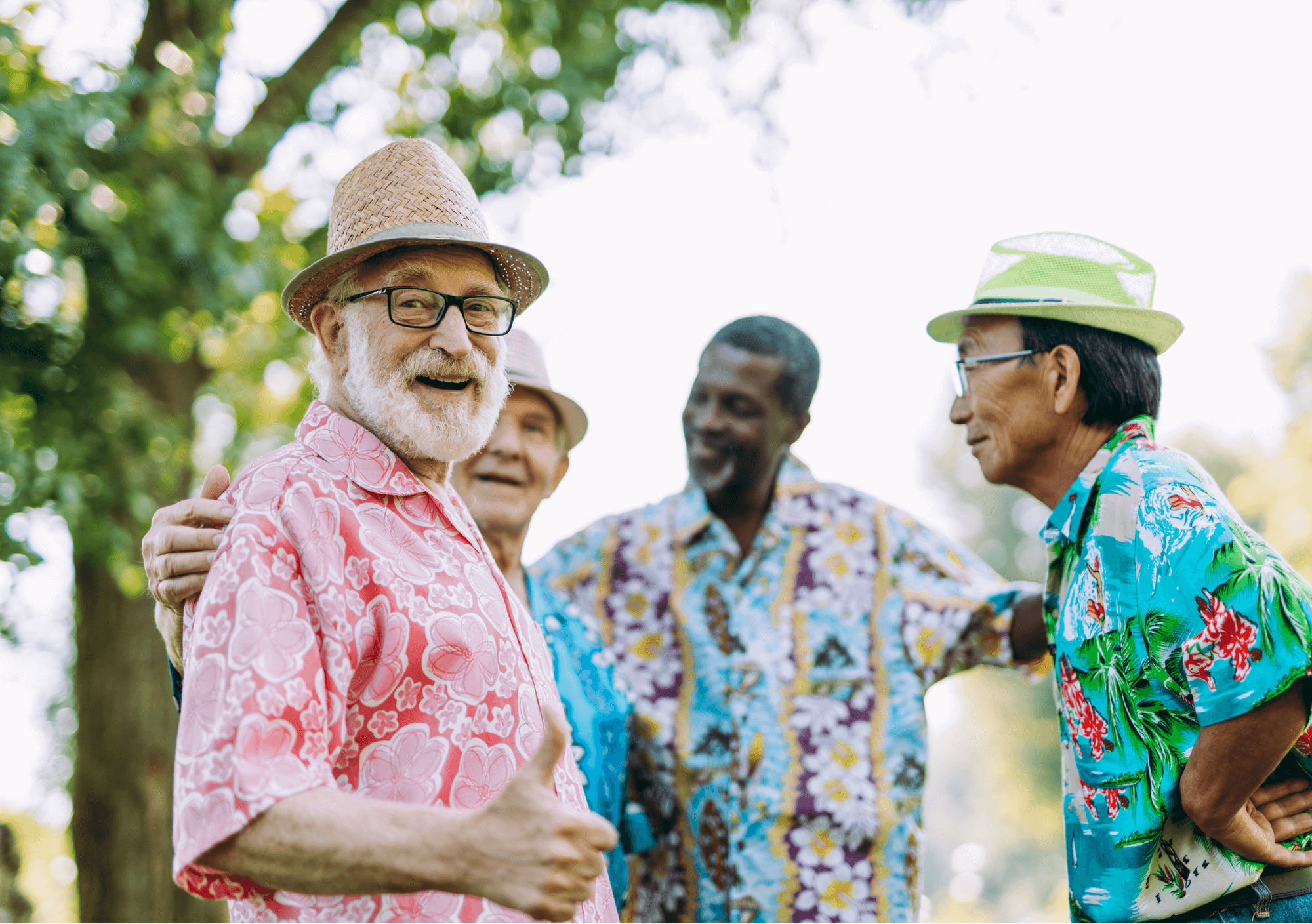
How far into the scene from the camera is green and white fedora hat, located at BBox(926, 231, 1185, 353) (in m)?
2.62

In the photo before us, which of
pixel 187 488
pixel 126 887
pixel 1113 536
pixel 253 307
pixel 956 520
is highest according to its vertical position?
pixel 956 520

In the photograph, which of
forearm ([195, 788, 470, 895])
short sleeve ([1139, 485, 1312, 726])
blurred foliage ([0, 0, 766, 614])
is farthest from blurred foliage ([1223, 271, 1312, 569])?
forearm ([195, 788, 470, 895])

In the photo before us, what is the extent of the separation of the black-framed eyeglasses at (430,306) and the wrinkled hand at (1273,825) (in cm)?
187

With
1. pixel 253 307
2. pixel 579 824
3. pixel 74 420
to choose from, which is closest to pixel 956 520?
pixel 253 307

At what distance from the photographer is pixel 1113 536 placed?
7.52 feet

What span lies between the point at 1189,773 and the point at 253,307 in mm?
7581

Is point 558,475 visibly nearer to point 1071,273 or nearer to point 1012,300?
point 1012,300

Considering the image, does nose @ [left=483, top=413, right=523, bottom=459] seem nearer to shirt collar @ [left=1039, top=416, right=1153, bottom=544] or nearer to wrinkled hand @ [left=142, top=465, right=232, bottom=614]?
wrinkled hand @ [left=142, top=465, right=232, bottom=614]

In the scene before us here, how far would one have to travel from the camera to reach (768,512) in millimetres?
3773

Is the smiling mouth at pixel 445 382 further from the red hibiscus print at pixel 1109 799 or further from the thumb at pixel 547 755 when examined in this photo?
the red hibiscus print at pixel 1109 799

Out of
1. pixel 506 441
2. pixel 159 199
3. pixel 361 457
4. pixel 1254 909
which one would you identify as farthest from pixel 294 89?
pixel 1254 909

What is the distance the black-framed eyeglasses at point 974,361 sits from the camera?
8.98 feet

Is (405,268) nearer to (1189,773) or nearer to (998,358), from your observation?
(998,358)

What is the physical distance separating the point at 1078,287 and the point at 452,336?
1.68m
